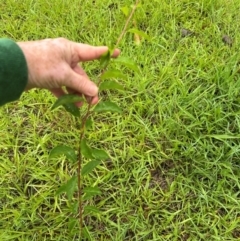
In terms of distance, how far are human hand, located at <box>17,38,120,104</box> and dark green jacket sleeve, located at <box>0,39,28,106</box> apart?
0.6 inches

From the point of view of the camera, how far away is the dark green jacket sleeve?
108 centimetres

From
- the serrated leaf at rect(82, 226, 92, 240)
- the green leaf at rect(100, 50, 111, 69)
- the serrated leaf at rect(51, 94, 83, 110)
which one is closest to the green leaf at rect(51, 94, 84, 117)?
the serrated leaf at rect(51, 94, 83, 110)

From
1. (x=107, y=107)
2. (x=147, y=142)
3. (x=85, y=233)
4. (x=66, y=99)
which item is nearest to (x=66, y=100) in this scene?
(x=66, y=99)

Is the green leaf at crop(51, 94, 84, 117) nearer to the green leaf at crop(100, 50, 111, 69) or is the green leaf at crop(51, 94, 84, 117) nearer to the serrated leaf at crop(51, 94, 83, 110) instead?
the serrated leaf at crop(51, 94, 83, 110)

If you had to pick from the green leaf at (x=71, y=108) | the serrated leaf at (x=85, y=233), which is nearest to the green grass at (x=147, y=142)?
the serrated leaf at (x=85, y=233)

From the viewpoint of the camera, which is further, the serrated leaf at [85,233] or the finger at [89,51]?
the serrated leaf at [85,233]

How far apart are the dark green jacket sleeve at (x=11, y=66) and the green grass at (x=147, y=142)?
786 millimetres

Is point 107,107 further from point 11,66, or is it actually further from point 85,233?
point 85,233

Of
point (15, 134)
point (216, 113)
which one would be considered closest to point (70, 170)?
point (15, 134)

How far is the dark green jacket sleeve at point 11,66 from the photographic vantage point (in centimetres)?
108

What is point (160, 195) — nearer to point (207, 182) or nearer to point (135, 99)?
point (207, 182)

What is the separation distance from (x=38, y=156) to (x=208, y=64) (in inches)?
38.1

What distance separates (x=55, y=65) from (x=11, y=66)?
0.11 metres

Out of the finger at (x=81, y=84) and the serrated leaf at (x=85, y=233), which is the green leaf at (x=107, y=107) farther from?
the serrated leaf at (x=85, y=233)
